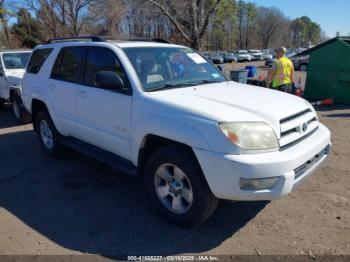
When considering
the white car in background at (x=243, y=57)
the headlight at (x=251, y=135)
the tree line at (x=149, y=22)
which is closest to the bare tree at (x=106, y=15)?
the tree line at (x=149, y=22)

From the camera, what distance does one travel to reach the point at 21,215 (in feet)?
13.7

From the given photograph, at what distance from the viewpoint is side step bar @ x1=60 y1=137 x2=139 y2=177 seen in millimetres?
4121

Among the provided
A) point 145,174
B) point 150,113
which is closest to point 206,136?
point 150,113

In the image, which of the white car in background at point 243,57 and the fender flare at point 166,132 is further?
the white car in background at point 243,57

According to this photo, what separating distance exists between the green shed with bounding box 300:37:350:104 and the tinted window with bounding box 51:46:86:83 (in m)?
8.24

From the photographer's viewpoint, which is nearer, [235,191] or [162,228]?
[235,191]

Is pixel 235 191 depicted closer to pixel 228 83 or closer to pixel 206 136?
pixel 206 136

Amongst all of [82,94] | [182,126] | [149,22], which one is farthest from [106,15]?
[182,126]

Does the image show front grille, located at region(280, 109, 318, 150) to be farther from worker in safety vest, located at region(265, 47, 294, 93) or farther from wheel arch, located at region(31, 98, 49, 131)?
worker in safety vest, located at region(265, 47, 294, 93)

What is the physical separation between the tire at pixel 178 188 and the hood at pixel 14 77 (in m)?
6.44

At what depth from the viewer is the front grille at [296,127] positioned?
3419 mm

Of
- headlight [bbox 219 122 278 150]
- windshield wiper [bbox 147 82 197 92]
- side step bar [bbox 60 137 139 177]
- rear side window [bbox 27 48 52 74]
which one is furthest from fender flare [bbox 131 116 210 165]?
rear side window [bbox 27 48 52 74]

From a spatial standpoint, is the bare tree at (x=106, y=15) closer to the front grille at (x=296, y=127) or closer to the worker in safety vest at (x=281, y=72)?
the worker in safety vest at (x=281, y=72)

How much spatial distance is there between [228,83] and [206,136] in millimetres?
1694
